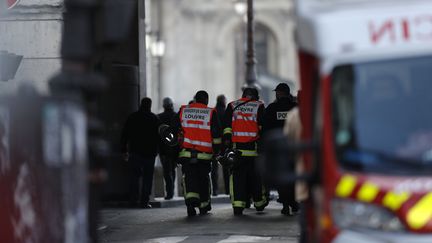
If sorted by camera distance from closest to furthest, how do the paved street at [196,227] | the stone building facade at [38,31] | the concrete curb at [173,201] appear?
the paved street at [196,227] → the stone building facade at [38,31] → the concrete curb at [173,201]

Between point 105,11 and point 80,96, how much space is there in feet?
1.95

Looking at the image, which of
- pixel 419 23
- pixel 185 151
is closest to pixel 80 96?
pixel 419 23

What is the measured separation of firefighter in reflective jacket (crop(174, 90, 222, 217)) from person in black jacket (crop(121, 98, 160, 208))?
2309 mm

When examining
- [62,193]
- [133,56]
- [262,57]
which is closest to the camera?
[62,193]

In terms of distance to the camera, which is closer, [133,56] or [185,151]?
[185,151]

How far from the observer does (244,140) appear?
18328 mm

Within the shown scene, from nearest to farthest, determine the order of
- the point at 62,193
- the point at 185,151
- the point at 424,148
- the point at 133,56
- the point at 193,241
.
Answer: the point at 424,148, the point at 62,193, the point at 193,241, the point at 185,151, the point at 133,56

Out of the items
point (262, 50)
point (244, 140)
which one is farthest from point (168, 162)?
point (262, 50)

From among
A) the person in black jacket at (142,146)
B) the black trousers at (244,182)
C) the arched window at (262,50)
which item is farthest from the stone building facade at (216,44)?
the black trousers at (244,182)

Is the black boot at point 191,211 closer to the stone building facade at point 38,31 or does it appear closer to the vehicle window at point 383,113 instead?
the stone building facade at point 38,31

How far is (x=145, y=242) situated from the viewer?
15.4m

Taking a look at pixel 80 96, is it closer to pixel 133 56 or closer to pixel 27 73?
pixel 27 73

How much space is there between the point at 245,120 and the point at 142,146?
3.57 metres

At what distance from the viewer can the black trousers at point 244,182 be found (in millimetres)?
18516
